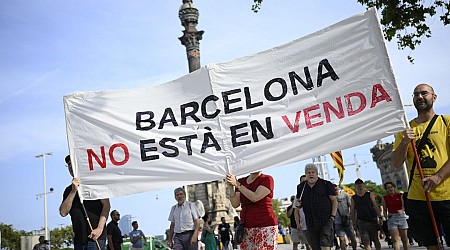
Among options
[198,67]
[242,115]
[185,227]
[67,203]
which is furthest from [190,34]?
[67,203]

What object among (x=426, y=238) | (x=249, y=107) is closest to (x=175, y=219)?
(x=249, y=107)

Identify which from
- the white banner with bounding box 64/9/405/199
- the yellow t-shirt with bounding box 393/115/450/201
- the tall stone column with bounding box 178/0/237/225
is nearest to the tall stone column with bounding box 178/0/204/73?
the tall stone column with bounding box 178/0/237/225

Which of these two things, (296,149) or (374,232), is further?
(374,232)

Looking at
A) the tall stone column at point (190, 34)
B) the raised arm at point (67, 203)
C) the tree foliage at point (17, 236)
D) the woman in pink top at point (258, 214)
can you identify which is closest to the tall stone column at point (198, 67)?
the tall stone column at point (190, 34)

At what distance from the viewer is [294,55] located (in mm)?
6438

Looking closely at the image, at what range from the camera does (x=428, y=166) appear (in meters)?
5.20

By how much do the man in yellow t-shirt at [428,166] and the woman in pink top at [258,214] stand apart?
1841 millimetres

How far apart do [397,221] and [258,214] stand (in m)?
5.87

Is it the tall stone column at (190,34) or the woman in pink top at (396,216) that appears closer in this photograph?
the woman in pink top at (396,216)

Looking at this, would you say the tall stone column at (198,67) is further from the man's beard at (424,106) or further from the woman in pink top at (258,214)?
the man's beard at (424,106)

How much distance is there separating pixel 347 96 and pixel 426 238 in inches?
69.6

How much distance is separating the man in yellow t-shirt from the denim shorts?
6501 millimetres

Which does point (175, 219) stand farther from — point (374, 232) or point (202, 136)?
point (374, 232)

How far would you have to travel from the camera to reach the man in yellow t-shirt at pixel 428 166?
5.06 m
